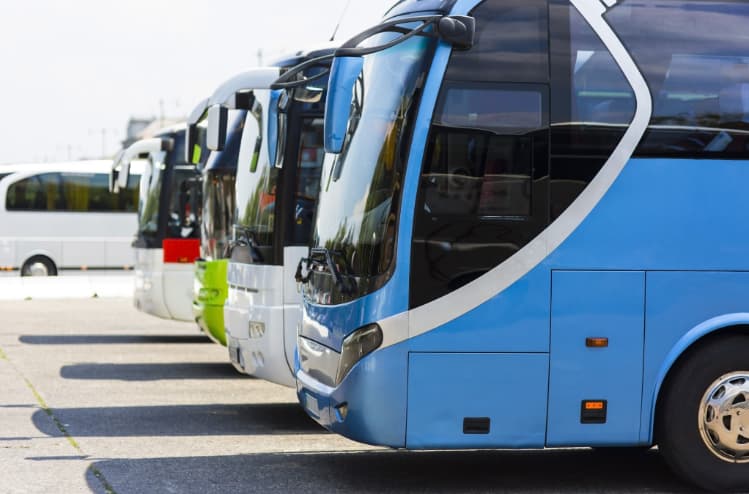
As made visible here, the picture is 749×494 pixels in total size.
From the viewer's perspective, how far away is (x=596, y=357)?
7641 millimetres

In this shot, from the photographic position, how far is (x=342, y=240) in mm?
7875

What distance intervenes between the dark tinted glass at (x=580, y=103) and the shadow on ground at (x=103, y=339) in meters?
11.9

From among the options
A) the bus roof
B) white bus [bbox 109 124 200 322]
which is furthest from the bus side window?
the bus roof

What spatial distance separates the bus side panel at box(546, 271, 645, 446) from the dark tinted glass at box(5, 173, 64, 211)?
94.2ft

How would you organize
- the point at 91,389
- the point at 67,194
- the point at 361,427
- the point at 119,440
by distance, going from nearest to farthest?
the point at 361,427 → the point at 119,440 → the point at 91,389 → the point at 67,194

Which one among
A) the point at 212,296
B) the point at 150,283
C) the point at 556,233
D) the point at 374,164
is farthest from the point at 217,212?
the point at 556,233

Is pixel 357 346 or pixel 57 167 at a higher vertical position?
pixel 57 167

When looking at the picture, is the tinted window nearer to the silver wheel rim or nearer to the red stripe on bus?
the red stripe on bus

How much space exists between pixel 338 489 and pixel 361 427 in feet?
2.22

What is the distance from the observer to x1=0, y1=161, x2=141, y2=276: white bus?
110 feet

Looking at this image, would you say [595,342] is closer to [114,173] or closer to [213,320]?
[213,320]

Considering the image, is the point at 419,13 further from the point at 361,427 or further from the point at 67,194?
the point at 67,194

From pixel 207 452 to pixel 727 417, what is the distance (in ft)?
12.2

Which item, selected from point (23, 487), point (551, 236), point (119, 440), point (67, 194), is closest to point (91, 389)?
point (119, 440)
